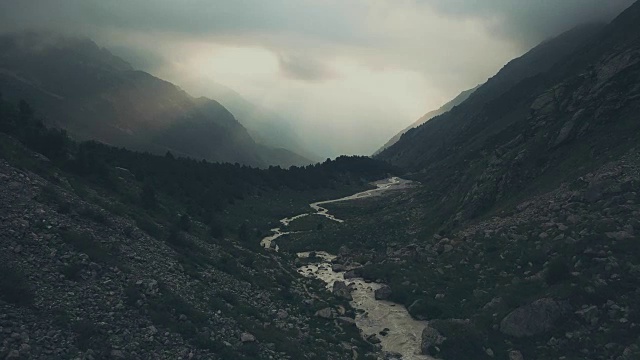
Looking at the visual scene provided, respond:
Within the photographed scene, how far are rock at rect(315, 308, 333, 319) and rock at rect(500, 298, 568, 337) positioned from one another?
577 inches

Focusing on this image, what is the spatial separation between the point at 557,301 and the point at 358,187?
135585 mm

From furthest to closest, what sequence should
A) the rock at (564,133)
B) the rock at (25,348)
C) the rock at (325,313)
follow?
1. the rock at (564,133)
2. the rock at (325,313)
3. the rock at (25,348)

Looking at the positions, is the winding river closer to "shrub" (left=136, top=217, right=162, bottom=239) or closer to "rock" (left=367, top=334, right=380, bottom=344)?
"rock" (left=367, top=334, right=380, bottom=344)

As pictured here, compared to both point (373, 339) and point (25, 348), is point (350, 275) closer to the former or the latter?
point (373, 339)

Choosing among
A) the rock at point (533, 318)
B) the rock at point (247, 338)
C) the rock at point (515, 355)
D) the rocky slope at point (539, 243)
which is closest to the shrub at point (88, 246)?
the rock at point (247, 338)

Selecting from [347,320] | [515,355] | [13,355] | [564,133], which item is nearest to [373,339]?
[347,320]

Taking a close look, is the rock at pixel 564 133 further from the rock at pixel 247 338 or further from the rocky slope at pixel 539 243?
the rock at pixel 247 338

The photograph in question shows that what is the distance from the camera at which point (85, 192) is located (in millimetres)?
37469

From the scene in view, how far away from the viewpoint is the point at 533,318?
3144 centimetres

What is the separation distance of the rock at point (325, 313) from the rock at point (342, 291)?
627 cm

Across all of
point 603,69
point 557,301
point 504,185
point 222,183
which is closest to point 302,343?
point 557,301

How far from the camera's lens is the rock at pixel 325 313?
3659 centimetres

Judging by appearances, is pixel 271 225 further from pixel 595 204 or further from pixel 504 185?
pixel 595 204

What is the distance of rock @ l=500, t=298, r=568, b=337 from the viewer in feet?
100
